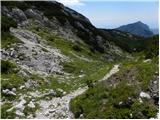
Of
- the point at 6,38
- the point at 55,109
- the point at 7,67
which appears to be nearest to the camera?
the point at 55,109

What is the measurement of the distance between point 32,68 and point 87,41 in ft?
137

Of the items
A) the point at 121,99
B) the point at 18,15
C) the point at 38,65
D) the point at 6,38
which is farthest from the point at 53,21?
the point at 121,99

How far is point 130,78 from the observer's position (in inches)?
987

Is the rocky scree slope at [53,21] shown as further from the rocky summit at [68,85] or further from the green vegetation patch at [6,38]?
the rocky summit at [68,85]

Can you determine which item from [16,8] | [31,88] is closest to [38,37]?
[16,8]

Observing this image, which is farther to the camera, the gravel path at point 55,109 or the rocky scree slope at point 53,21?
the rocky scree slope at point 53,21

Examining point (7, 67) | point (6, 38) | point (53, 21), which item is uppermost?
point (6, 38)


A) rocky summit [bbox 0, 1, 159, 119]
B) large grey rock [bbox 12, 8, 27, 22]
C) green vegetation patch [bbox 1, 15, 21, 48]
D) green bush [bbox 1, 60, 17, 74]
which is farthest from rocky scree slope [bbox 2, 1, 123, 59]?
green bush [bbox 1, 60, 17, 74]

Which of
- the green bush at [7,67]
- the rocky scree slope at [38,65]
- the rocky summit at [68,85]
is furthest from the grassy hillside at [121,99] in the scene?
the green bush at [7,67]

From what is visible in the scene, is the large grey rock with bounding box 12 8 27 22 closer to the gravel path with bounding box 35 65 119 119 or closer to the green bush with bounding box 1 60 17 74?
the green bush with bounding box 1 60 17 74

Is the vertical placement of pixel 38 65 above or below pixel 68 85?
below

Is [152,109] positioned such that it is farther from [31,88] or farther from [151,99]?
[31,88]

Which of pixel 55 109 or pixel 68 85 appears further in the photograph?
pixel 68 85

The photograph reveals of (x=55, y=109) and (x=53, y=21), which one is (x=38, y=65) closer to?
(x=55, y=109)
